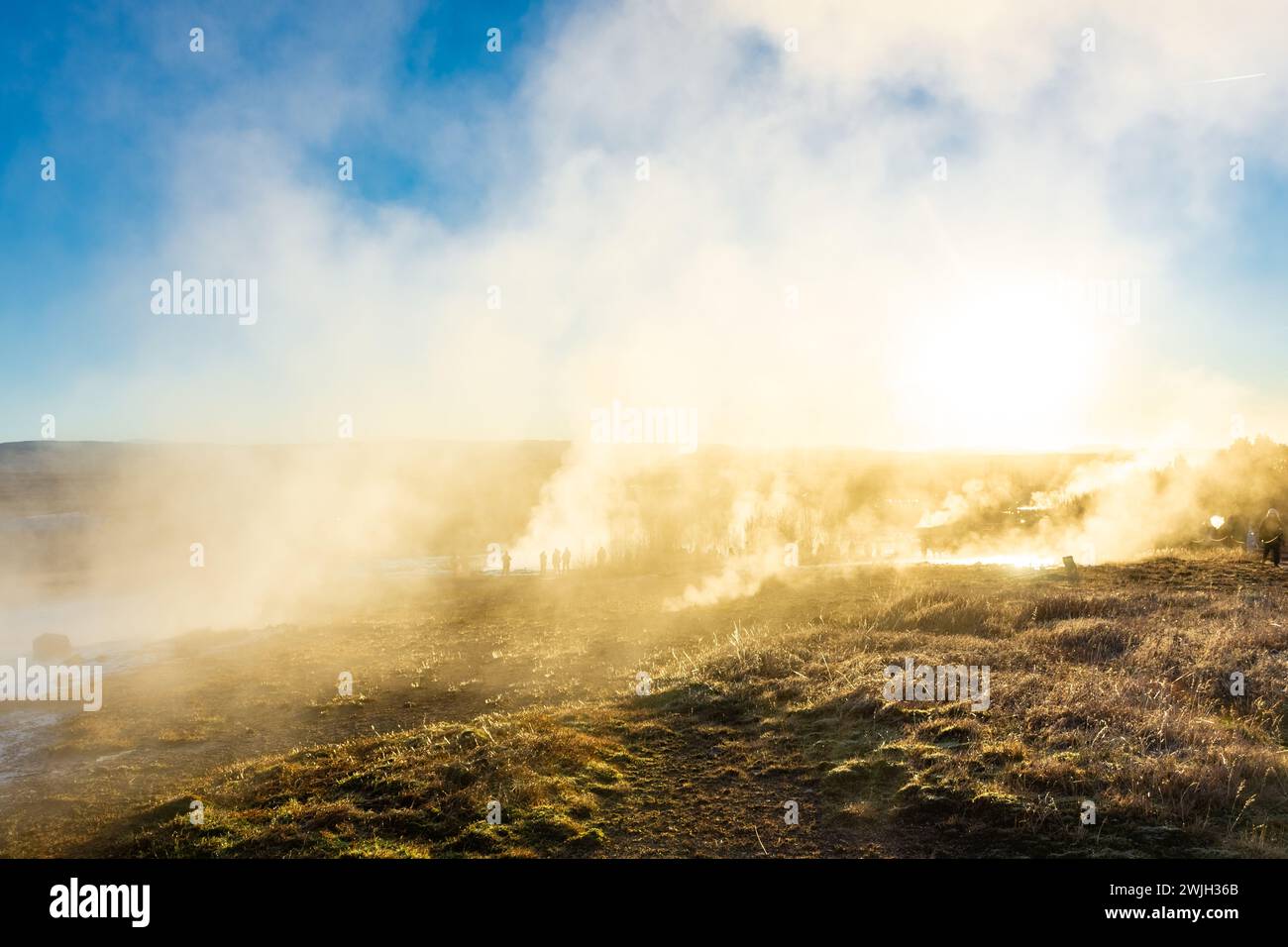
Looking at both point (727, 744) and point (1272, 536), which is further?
point (1272, 536)

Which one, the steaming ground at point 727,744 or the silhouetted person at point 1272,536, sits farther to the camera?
the silhouetted person at point 1272,536

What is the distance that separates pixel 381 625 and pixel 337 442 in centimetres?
10543

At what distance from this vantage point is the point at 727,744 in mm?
11305

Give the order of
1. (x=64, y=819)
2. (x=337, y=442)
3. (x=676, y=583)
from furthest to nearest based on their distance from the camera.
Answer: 1. (x=337, y=442)
2. (x=676, y=583)
3. (x=64, y=819)

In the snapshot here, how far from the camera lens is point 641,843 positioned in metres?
8.14

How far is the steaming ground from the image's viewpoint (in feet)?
26.9

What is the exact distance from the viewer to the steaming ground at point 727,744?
8188 millimetres

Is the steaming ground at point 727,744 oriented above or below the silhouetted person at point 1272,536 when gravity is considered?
below

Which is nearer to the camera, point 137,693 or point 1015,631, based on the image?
point 1015,631
